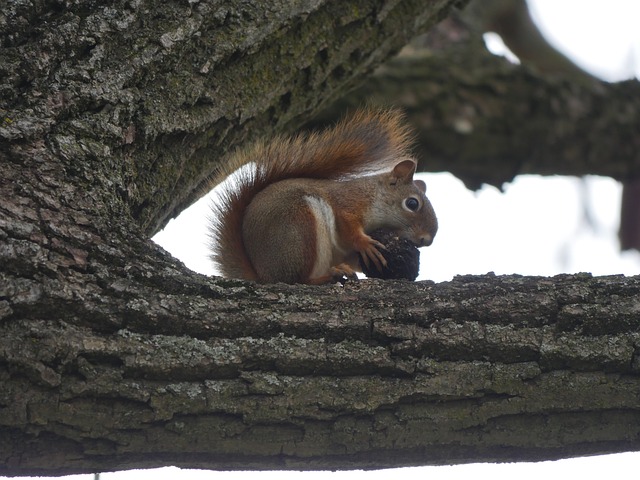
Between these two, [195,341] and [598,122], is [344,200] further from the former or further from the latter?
[598,122]

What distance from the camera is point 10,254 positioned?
1678 millimetres

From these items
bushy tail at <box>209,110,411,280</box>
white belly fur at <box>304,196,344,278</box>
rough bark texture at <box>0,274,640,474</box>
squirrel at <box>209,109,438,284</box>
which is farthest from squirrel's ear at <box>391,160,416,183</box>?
rough bark texture at <box>0,274,640,474</box>

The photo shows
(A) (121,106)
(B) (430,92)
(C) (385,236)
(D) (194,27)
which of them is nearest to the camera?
(A) (121,106)

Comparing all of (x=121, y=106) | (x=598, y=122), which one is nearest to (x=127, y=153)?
(x=121, y=106)

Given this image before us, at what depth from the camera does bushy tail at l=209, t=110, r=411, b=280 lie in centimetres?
277

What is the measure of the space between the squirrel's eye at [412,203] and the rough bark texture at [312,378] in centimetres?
155

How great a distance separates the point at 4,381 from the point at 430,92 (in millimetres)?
3039

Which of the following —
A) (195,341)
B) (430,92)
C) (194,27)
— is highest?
(430,92)

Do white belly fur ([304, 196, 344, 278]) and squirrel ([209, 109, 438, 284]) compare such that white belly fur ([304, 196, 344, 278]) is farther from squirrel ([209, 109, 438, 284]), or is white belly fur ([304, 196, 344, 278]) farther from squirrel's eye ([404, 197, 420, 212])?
squirrel's eye ([404, 197, 420, 212])

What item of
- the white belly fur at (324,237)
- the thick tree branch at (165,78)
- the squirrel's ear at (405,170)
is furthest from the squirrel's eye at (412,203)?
the thick tree branch at (165,78)

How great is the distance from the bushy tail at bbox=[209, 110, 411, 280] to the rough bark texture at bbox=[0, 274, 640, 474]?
0.92 m

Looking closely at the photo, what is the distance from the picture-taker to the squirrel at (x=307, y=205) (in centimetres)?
263

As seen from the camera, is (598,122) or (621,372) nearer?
(621,372)

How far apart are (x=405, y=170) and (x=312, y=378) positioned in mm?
1812
